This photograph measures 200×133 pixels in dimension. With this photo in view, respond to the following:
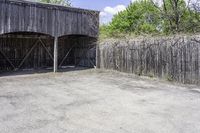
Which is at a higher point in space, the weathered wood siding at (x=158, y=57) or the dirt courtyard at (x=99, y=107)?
the weathered wood siding at (x=158, y=57)

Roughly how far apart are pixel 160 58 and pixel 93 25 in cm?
685

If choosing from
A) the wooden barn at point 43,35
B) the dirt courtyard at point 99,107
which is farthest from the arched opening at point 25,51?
the dirt courtyard at point 99,107

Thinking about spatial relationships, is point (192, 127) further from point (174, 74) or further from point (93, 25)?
point (93, 25)

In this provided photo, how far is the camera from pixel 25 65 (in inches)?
773

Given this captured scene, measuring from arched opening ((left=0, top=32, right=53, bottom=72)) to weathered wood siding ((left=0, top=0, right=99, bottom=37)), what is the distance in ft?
9.04

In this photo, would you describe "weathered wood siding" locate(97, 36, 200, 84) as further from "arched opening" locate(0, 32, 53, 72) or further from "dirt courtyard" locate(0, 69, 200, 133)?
"arched opening" locate(0, 32, 53, 72)

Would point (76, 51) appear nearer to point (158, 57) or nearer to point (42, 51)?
point (42, 51)

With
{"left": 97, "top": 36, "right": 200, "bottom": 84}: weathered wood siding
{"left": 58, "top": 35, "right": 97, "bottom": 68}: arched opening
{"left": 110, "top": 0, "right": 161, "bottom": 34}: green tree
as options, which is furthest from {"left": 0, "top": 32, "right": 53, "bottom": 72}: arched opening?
{"left": 110, "top": 0, "right": 161, "bottom": 34}: green tree

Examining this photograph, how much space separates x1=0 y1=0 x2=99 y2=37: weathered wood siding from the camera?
1538 cm

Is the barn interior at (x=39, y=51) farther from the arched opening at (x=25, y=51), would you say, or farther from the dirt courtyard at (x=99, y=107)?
the dirt courtyard at (x=99, y=107)

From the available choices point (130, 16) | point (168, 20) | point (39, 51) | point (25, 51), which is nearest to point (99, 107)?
point (25, 51)

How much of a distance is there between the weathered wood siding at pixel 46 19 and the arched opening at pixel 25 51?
9.04 ft

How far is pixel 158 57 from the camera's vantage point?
46.6 ft

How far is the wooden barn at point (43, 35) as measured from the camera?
15691 mm
